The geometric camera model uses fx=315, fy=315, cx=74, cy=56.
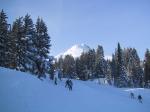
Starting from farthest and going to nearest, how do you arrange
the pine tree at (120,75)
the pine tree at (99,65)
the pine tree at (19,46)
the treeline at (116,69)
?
the pine tree at (99,65) → the treeline at (116,69) → the pine tree at (120,75) → the pine tree at (19,46)

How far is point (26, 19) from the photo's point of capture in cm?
5772

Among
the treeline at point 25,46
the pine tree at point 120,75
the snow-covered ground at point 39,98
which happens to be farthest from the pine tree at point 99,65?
the snow-covered ground at point 39,98

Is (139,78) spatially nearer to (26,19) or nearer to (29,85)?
(26,19)

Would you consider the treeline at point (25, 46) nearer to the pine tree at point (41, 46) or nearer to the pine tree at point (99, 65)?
the pine tree at point (41, 46)

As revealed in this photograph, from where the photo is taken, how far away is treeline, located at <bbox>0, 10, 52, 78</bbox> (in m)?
50.5

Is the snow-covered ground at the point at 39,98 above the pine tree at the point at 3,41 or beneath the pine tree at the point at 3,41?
beneath

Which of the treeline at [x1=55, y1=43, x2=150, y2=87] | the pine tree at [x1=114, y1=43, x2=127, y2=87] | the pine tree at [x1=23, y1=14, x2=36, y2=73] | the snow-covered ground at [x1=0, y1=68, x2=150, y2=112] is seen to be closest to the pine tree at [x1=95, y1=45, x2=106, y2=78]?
the treeline at [x1=55, y1=43, x2=150, y2=87]

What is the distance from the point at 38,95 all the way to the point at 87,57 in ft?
224

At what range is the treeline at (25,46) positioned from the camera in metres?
50.5

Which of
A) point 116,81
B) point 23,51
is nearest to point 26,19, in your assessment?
point 23,51

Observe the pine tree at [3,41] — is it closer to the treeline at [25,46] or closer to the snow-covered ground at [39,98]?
the treeline at [25,46]

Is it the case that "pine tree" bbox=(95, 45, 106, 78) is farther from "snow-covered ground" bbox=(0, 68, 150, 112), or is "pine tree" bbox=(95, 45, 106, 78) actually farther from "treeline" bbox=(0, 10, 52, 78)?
"snow-covered ground" bbox=(0, 68, 150, 112)

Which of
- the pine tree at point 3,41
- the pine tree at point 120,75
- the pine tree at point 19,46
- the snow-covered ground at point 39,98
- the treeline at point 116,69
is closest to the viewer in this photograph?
the snow-covered ground at point 39,98

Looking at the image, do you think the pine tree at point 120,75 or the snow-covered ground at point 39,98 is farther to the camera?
the pine tree at point 120,75
